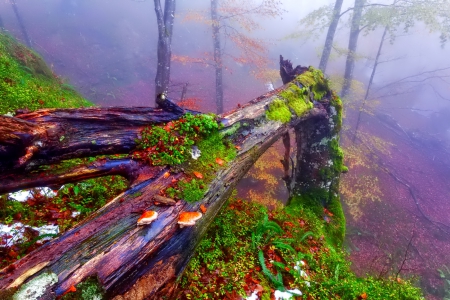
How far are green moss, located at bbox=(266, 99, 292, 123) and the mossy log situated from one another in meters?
0.87

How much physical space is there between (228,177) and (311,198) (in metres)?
3.03

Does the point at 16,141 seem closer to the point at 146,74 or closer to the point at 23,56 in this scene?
the point at 23,56

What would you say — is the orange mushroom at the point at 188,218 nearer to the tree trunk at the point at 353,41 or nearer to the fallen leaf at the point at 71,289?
the fallen leaf at the point at 71,289

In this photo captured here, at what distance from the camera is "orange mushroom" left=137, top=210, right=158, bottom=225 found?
85.7 inches

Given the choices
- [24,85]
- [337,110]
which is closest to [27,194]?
[24,85]

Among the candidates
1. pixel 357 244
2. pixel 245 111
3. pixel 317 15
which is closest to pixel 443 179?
pixel 357 244

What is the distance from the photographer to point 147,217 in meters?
2.21

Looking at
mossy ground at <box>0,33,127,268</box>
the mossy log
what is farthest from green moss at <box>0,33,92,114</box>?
the mossy log

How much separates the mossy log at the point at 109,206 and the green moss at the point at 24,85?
10.5ft

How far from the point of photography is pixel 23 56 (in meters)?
8.24

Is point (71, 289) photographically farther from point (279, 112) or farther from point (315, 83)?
point (315, 83)

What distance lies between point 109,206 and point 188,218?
747 mm

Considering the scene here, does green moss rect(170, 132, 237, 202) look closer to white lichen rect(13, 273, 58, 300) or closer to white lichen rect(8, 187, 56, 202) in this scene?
white lichen rect(13, 273, 58, 300)

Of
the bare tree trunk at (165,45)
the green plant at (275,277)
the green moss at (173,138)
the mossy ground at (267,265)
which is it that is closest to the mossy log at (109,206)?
the green moss at (173,138)
